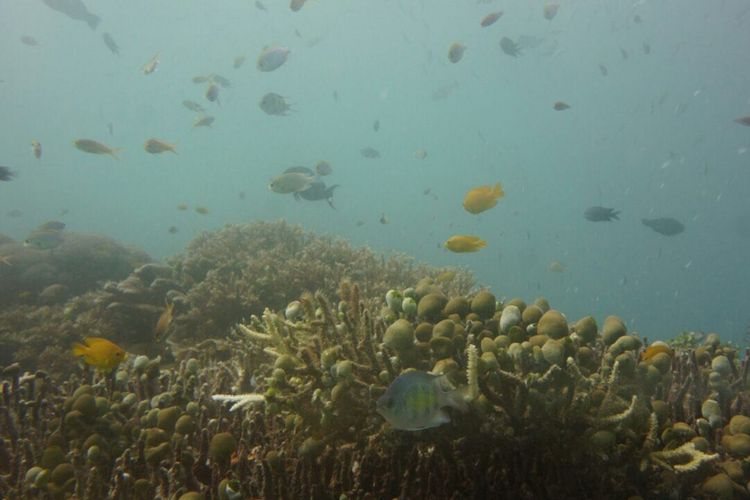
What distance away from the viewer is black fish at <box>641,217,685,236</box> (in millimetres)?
11635

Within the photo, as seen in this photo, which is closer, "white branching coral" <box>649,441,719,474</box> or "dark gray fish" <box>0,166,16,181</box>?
"white branching coral" <box>649,441,719,474</box>

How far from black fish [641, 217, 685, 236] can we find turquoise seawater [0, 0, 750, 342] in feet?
185

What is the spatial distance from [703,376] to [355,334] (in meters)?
A: 2.65

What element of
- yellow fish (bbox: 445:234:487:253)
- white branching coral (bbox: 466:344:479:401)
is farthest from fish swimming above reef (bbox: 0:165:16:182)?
white branching coral (bbox: 466:344:479:401)

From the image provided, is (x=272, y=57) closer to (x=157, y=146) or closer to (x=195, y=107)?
(x=157, y=146)

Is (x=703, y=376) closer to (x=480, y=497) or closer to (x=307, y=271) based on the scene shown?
(x=480, y=497)

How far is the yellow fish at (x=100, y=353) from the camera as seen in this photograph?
341 cm

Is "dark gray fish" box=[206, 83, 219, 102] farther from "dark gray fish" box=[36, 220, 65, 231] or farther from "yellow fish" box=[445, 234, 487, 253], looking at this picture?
"yellow fish" box=[445, 234, 487, 253]

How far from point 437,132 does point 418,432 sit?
16837cm

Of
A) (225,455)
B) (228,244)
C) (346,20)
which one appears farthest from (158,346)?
(346,20)

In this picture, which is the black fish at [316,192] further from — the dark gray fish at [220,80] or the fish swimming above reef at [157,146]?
the dark gray fish at [220,80]

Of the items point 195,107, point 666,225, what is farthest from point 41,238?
point 666,225

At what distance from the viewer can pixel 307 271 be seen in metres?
7.12

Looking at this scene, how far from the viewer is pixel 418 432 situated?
2439 millimetres
